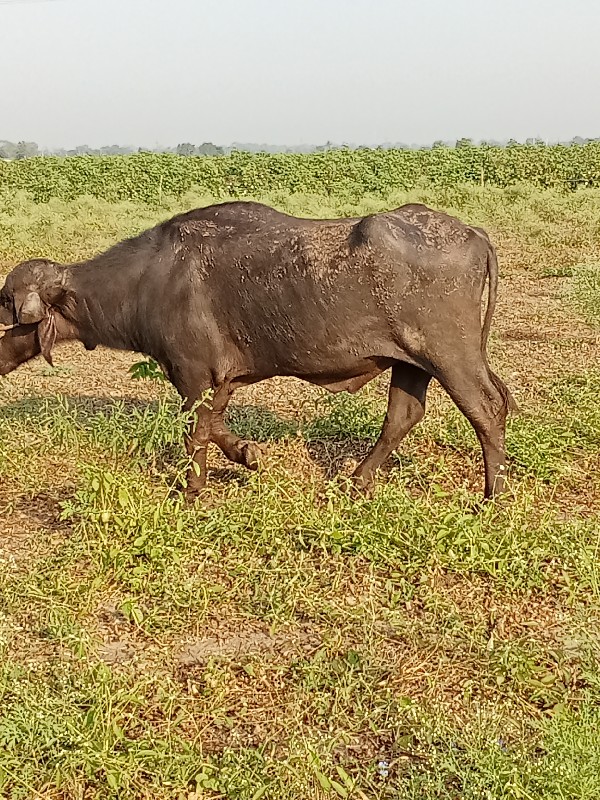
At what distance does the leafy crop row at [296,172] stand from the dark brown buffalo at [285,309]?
1906 cm

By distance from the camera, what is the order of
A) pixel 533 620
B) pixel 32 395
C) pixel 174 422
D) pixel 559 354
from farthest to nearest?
1. pixel 559 354
2. pixel 32 395
3. pixel 174 422
4. pixel 533 620

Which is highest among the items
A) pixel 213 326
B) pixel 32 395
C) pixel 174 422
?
pixel 213 326

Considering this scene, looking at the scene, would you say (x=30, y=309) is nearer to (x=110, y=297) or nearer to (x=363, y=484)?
(x=110, y=297)

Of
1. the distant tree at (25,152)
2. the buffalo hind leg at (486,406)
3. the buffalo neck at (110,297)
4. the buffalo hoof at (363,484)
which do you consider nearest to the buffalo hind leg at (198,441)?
the buffalo neck at (110,297)

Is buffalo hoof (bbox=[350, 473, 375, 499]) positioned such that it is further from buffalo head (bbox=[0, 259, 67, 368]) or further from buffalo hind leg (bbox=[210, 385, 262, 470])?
buffalo head (bbox=[0, 259, 67, 368])

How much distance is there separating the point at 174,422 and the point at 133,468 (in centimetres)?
45

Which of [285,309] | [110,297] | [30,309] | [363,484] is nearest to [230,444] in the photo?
[363,484]

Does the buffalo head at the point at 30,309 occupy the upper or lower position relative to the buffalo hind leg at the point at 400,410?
upper

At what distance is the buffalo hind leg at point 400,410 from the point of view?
16.7 feet

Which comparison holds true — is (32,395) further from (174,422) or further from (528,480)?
(528,480)

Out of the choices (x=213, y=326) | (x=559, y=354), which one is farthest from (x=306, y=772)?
(x=559, y=354)

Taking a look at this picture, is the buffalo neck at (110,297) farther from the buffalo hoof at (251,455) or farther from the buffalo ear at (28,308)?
the buffalo hoof at (251,455)

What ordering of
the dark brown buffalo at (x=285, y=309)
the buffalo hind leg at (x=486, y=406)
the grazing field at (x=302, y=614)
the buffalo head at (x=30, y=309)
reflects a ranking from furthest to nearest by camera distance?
the buffalo head at (x=30, y=309) → the buffalo hind leg at (x=486, y=406) → the dark brown buffalo at (x=285, y=309) → the grazing field at (x=302, y=614)

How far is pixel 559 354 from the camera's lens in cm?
817
